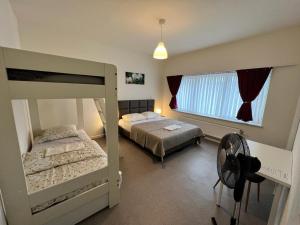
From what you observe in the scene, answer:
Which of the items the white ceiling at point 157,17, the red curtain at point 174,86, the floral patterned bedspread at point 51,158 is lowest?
the floral patterned bedspread at point 51,158

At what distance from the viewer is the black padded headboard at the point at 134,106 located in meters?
3.99

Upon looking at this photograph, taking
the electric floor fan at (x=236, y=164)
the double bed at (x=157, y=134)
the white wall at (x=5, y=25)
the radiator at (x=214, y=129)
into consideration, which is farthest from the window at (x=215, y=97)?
the white wall at (x=5, y=25)

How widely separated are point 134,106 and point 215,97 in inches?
97.4

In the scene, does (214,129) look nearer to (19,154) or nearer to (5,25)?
(19,154)

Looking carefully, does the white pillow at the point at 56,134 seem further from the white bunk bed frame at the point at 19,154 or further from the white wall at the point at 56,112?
the white bunk bed frame at the point at 19,154

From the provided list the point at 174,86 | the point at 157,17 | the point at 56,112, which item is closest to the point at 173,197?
the point at 157,17

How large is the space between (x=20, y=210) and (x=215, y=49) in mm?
4479

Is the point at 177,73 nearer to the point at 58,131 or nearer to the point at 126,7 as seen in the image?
the point at 126,7

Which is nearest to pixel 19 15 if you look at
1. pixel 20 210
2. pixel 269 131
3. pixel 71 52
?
pixel 71 52

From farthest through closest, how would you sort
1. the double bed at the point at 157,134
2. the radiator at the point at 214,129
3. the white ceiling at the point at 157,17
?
1. the radiator at the point at 214,129
2. the double bed at the point at 157,134
3. the white ceiling at the point at 157,17

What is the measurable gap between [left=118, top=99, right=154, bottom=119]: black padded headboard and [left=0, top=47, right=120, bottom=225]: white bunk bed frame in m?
2.58

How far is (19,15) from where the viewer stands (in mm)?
2221

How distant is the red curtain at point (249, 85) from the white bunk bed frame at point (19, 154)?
120 inches

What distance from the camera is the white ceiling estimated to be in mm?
1824
